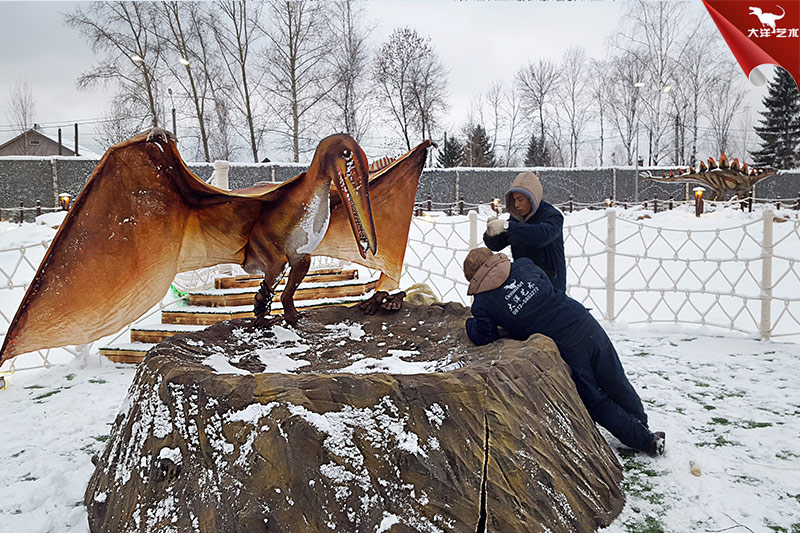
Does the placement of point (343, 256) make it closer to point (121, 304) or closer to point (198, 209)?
point (198, 209)

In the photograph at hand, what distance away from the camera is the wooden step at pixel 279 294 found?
5.14 metres

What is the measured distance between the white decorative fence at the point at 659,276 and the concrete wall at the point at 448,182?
6.49 metres

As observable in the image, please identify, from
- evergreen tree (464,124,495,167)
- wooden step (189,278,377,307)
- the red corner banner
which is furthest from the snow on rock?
evergreen tree (464,124,495,167)

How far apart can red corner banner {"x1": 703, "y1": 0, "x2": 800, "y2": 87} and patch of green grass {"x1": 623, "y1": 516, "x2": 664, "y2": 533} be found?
377 cm

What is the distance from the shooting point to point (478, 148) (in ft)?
80.9

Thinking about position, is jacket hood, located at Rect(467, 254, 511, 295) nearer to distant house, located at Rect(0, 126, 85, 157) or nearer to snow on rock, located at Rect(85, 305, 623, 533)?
snow on rock, located at Rect(85, 305, 623, 533)

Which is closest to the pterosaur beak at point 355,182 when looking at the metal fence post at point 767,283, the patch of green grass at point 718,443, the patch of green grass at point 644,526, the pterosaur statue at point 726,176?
the patch of green grass at point 644,526

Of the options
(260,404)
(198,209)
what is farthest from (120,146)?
(260,404)

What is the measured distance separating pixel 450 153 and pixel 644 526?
2138 cm

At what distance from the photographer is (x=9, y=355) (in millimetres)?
1951

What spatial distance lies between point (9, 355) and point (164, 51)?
1699 centimetres

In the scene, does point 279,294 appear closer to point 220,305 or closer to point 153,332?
point 220,305

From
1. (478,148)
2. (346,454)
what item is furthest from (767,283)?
(478,148)

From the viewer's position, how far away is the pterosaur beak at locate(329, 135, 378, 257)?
229cm
